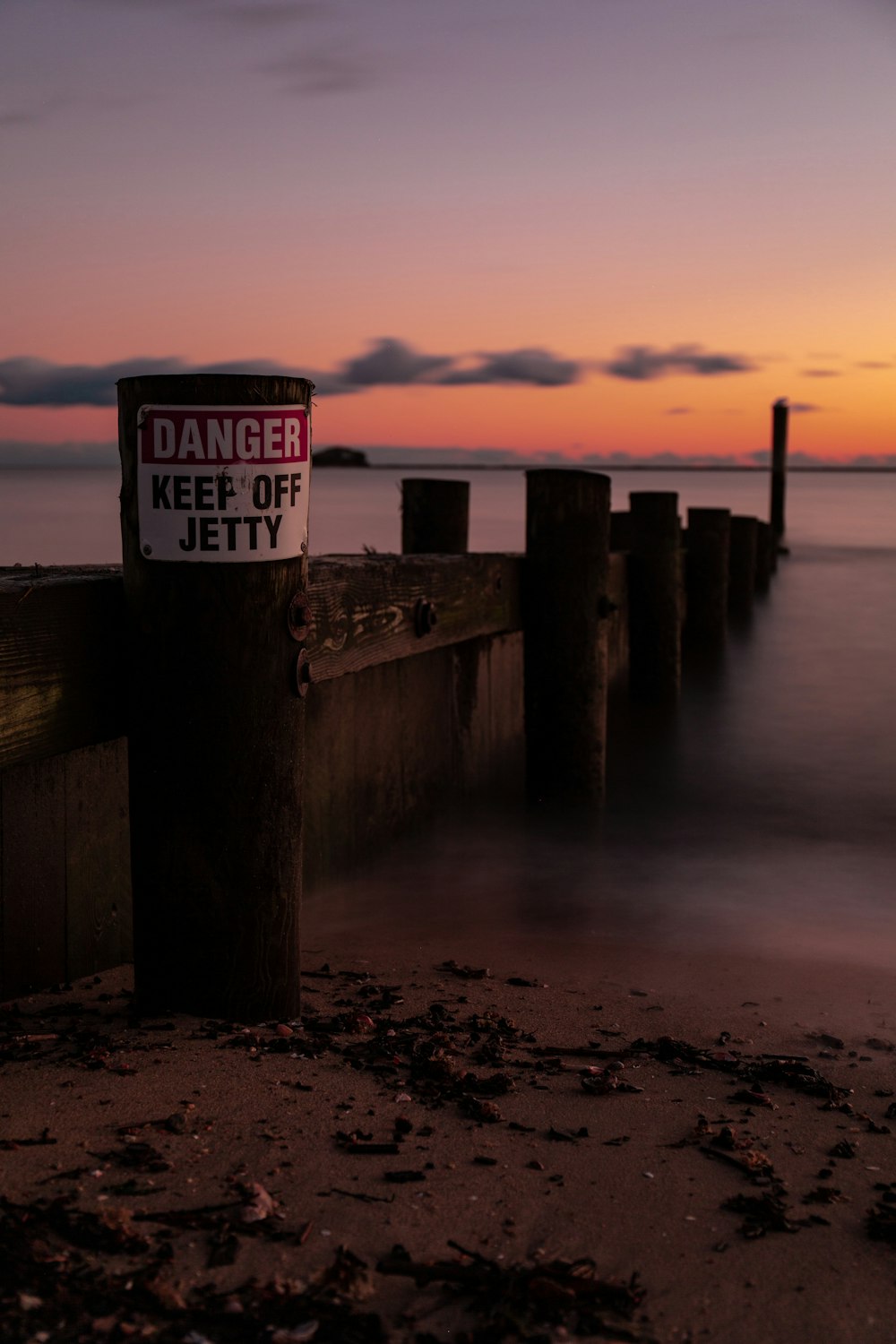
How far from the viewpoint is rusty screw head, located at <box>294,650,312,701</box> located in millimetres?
3037

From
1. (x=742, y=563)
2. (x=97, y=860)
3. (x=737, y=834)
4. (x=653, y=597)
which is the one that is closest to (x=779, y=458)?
(x=742, y=563)

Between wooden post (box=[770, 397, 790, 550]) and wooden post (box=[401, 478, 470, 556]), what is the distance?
21.6 m

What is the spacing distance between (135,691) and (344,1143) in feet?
3.68

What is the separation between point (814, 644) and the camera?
47.1 ft

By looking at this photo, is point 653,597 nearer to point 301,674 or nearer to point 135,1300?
point 301,674

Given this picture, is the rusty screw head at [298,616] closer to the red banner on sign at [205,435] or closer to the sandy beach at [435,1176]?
the red banner on sign at [205,435]

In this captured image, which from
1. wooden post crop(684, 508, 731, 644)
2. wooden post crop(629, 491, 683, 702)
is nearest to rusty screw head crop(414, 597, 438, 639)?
wooden post crop(629, 491, 683, 702)

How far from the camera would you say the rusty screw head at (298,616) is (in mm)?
3000

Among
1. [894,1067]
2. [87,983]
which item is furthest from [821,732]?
[87,983]

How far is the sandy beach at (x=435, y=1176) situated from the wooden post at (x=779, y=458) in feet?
82.1

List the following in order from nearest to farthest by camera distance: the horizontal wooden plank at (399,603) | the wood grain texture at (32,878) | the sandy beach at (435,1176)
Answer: the sandy beach at (435,1176), the wood grain texture at (32,878), the horizontal wooden plank at (399,603)

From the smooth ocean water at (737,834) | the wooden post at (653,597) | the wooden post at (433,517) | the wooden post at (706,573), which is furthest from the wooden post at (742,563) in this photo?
the wooden post at (433,517)

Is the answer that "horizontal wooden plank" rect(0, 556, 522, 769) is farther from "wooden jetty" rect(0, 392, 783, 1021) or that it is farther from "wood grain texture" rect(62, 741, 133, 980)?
"wood grain texture" rect(62, 741, 133, 980)

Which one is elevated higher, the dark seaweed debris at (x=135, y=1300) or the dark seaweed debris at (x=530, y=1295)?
the dark seaweed debris at (x=135, y=1300)
